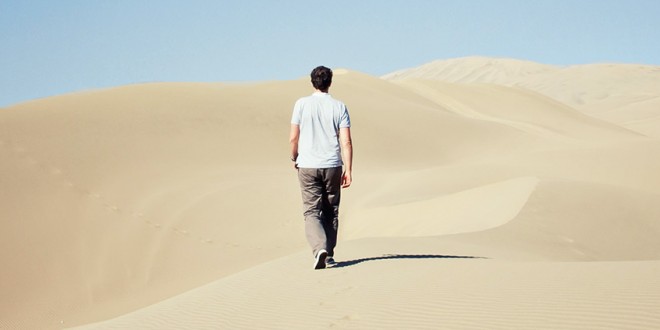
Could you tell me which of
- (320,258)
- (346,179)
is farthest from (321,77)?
(320,258)

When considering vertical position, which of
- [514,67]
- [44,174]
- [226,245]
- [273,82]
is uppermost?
[514,67]

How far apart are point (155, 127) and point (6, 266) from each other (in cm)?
1137

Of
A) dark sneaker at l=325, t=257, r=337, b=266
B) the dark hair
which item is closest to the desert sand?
dark sneaker at l=325, t=257, r=337, b=266

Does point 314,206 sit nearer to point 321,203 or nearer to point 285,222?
point 321,203

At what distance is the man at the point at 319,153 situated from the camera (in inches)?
264

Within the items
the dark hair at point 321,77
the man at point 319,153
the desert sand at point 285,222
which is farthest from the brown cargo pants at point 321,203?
the dark hair at point 321,77

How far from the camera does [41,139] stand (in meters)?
21.6

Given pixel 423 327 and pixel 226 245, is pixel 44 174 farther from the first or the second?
pixel 423 327

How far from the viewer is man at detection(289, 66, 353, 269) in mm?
6711

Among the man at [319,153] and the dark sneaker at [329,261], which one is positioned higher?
the man at [319,153]

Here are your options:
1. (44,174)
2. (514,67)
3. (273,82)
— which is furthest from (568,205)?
(514,67)

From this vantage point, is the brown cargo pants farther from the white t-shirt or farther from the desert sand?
the desert sand

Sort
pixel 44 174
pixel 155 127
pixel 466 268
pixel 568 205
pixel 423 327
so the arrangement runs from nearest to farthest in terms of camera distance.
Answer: pixel 423 327 < pixel 466 268 < pixel 568 205 < pixel 44 174 < pixel 155 127

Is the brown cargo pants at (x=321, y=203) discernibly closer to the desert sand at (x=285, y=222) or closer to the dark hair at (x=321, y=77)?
the desert sand at (x=285, y=222)
